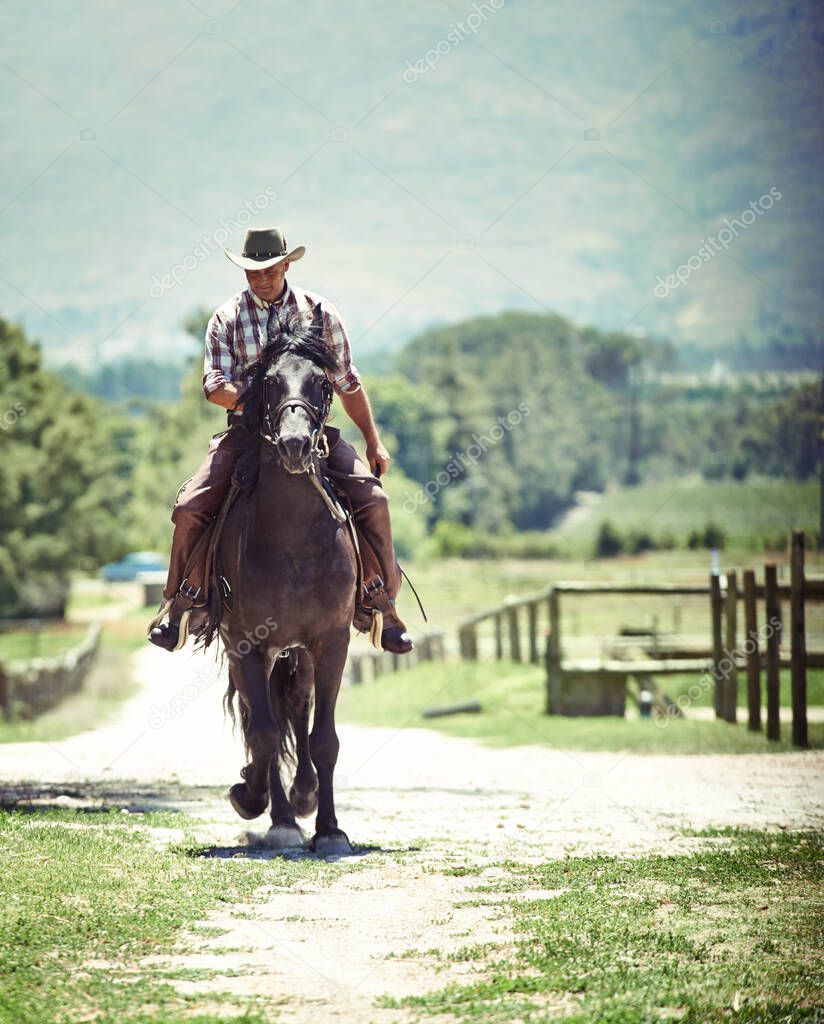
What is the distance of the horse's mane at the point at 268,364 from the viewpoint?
30.1ft

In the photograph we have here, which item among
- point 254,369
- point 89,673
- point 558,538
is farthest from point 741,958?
point 558,538

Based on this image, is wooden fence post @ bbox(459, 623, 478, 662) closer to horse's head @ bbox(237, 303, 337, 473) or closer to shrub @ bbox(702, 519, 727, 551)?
horse's head @ bbox(237, 303, 337, 473)

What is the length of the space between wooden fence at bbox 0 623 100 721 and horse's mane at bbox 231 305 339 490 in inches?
691

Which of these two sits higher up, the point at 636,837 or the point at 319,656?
the point at 319,656

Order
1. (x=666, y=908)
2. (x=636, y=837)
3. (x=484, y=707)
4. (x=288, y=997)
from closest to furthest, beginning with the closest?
(x=288, y=997)
(x=666, y=908)
(x=636, y=837)
(x=484, y=707)

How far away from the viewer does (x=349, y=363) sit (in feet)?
32.5

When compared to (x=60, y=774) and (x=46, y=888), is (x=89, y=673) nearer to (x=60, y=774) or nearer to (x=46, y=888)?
(x=60, y=774)

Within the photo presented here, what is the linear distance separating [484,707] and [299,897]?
15589 millimetres

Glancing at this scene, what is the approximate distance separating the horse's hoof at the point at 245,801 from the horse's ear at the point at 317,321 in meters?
3.09

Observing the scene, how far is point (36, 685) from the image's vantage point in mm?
28266

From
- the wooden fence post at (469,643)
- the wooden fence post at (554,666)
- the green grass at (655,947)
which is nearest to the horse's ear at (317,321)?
the green grass at (655,947)

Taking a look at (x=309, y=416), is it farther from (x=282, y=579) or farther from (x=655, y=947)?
(x=655, y=947)

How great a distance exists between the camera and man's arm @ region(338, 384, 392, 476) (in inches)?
401

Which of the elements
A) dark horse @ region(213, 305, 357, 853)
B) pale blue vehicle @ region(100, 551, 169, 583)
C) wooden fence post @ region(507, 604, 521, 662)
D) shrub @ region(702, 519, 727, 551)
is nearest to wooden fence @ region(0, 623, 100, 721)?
wooden fence post @ region(507, 604, 521, 662)
